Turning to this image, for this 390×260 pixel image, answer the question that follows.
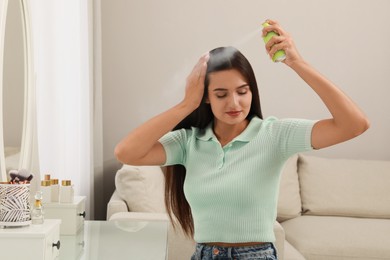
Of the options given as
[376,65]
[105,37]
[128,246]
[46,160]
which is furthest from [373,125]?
[128,246]

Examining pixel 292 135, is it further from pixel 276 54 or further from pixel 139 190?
pixel 139 190

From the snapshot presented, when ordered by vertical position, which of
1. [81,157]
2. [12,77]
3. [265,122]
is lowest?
[81,157]

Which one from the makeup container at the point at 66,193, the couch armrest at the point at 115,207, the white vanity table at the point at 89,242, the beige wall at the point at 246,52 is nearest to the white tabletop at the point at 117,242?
the white vanity table at the point at 89,242

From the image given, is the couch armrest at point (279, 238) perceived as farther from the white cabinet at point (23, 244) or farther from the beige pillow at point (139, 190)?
the white cabinet at point (23, 244)

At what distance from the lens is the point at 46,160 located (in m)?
2.53

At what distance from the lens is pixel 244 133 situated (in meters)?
1.56

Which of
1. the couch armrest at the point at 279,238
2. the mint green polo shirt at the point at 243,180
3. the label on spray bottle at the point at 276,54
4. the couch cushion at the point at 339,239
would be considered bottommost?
the couch cushion at the point at 339,239

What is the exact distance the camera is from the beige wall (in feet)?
13.9

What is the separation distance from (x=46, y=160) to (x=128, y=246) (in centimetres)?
81

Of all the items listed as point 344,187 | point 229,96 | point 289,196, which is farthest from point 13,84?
point 344,187

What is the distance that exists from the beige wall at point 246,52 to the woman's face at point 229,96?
8.76 feet

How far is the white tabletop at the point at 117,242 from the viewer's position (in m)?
1.74

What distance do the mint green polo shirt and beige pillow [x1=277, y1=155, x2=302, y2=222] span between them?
2.32 m

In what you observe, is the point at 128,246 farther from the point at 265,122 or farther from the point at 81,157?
the point at 81,157
